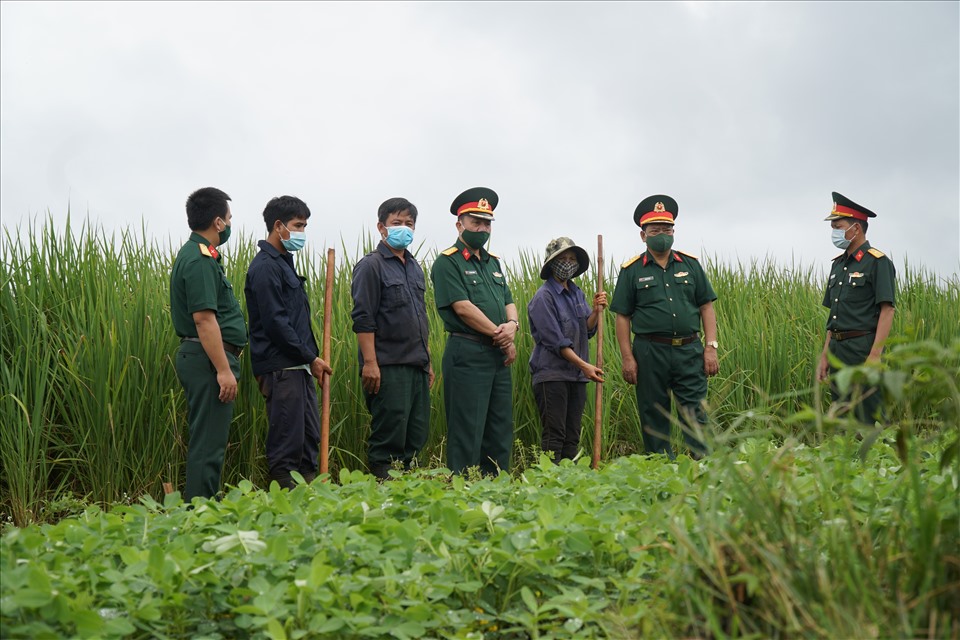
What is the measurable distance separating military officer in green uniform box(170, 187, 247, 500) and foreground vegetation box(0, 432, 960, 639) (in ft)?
5.55

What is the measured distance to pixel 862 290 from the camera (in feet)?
22.7

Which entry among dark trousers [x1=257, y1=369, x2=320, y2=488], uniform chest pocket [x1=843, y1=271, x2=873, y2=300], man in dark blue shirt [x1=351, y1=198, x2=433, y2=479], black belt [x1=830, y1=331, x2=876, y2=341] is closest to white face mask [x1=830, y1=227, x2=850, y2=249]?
uniform chest pocket [x1=843, y1=271, x2=873, y2=300]

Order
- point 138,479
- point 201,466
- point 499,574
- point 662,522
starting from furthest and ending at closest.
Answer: point 138,479 < point 201,466 < point 499,574 < point 662,522

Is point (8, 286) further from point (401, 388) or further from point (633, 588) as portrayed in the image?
point (633, 588)

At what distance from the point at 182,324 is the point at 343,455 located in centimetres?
184

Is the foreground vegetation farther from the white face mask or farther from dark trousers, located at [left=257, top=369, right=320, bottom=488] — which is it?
the white face mask

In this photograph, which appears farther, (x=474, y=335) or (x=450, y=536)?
(x=474, y=335)

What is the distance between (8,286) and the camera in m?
6.19

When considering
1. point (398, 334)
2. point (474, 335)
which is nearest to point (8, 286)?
point (398, 334)

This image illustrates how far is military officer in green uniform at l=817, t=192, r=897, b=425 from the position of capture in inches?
266

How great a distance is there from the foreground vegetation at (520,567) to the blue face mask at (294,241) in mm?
2494

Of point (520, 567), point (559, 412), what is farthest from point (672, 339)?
point (520, 567)

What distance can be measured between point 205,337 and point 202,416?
44 centimetres

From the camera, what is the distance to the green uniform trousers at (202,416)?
5.08 meters
